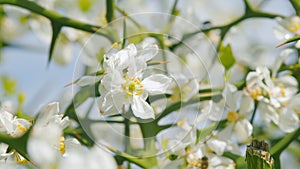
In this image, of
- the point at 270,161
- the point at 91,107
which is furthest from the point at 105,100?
the point at 270,161

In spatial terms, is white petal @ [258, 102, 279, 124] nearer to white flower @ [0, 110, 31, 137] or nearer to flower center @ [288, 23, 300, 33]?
flower center @ [288, 23, 300, 33]

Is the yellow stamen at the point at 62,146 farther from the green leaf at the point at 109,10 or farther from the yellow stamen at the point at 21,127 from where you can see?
the green leaf at the point at 109,10

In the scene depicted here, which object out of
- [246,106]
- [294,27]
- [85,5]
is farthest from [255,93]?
[85,5]

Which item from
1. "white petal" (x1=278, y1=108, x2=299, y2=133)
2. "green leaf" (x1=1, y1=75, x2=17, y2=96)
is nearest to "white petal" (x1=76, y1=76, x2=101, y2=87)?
"white petal" (x1=278, y1=108, x2=299, y2=133)

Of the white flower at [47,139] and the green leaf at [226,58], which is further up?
the green leaf at [226,58]

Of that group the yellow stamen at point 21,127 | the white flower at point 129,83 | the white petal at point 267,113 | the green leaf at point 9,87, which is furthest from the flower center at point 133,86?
the green leaf at point 9,87

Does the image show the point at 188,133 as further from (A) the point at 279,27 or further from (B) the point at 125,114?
(A) the point at 279,27

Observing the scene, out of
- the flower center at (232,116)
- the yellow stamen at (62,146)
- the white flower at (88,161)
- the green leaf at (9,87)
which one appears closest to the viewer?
the white flower at (88,161)
